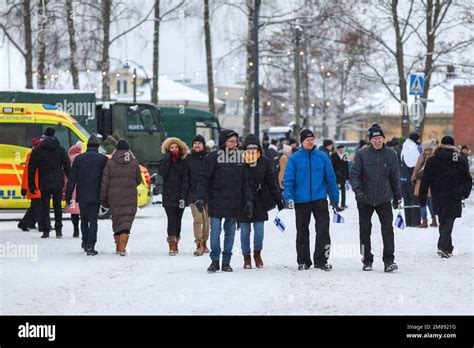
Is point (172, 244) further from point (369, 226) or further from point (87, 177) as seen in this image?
point (369, 226)

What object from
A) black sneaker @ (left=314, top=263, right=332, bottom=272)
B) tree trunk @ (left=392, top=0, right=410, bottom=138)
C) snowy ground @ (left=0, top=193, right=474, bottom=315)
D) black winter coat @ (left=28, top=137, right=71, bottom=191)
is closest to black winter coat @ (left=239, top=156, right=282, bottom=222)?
snowy ground @ (left=0, top=193, right=474, bottom=315)

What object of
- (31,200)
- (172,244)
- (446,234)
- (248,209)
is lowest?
(172,244)

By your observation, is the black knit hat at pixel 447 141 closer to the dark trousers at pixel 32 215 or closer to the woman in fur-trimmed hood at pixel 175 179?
the woman in fur-trimmed hood at pixel 175 179

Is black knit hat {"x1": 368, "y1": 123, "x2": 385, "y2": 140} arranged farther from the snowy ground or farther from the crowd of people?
the snowy ground

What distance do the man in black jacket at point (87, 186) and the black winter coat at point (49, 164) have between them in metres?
2.17

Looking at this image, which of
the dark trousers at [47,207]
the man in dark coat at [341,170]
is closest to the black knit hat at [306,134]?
the dark trousers at [47,207]

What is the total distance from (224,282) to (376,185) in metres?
2.62

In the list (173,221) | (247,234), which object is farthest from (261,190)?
(173,221)

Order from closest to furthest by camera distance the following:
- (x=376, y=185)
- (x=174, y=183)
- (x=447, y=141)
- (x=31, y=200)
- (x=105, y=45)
Result: (x=376, y=185), (x=447, y=141), (x=174, y=183), (x=31, y=200), (x=105, y=45)

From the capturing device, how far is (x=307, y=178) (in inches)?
564

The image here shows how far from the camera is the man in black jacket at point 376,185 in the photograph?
1442 cm

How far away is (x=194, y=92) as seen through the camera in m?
115
